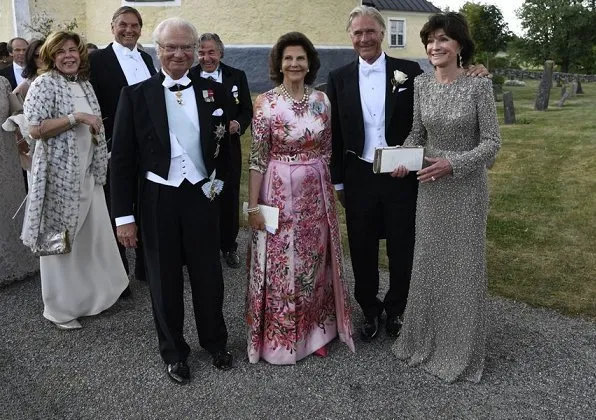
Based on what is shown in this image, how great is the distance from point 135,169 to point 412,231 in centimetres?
196

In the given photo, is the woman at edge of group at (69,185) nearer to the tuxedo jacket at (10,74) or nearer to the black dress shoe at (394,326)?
the black dress shoe at (394,326)

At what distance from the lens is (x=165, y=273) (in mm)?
3812

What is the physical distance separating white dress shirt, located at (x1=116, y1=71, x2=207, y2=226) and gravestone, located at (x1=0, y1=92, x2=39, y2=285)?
2652mm

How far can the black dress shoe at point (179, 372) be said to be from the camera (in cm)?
383

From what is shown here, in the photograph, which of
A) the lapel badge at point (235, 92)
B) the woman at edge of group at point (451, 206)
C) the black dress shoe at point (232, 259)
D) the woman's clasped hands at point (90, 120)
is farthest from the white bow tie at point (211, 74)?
the woman at edge of group at point (451, 206)

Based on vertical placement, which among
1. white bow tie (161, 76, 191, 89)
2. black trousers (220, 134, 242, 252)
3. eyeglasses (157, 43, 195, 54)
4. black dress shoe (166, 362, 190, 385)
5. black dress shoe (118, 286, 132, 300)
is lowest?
black dress shoe (166, 362, 190, 385)

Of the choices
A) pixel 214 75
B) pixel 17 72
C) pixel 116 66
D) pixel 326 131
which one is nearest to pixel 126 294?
pixel 116 66

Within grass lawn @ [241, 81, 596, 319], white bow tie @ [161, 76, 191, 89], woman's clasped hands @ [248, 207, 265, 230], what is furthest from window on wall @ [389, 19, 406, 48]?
white bow tie @ [161, 76, 191, 89]

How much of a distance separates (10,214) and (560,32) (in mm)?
43923

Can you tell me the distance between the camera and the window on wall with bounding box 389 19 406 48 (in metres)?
26.0

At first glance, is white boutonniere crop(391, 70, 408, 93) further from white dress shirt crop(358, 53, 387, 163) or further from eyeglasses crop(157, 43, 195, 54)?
eyeglasses crop(157, 43, 195, 54)

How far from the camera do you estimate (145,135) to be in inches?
141

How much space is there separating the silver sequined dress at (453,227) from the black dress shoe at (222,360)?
1.26 meters

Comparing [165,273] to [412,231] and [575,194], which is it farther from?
[575,194]
